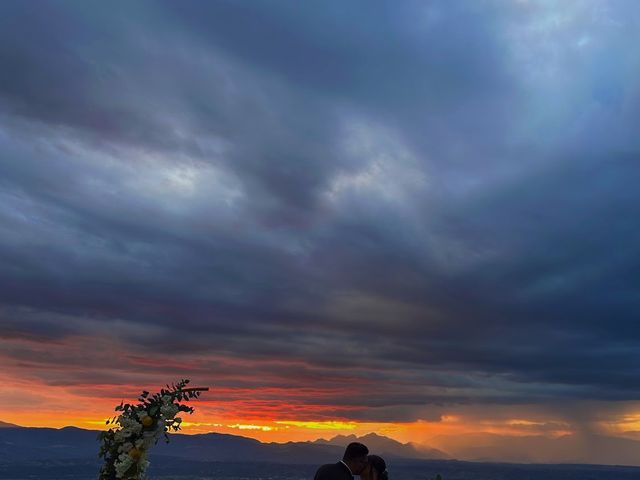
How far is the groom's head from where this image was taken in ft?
41.0

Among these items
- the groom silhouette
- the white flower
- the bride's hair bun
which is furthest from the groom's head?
the white flower

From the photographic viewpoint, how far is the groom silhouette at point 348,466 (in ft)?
39.8

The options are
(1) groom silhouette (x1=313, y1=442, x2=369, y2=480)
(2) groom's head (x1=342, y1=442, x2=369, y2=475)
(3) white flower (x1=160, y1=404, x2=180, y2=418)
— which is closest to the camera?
(1) groom silhouette (x1=313, y1=442, x2=369, y2=480)

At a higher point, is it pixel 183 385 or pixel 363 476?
pixel 183 385

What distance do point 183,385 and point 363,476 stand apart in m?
3.89

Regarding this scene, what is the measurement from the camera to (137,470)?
1277 centimetres

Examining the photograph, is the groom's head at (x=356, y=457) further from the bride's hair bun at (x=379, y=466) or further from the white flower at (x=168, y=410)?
the white flower at (x=168, y=410)

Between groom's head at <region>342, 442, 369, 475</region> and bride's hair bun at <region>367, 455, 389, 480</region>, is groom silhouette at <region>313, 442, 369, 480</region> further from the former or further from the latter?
bride's hair bun at <region>367, 455, 389, 480</region>

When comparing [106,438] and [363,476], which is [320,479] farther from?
[106,438]

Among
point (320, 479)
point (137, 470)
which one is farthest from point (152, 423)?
point (320, 479)

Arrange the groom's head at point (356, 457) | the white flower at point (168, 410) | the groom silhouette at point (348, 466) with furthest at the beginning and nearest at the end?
the white flower at point (168, 410) < the groom's head at point (356, 457) < the groom silhouette at point (348, 466)

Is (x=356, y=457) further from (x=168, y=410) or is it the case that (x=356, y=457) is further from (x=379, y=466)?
(x=168, y=410)

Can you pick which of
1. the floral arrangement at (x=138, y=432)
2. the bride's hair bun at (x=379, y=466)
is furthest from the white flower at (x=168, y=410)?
the bride's hair bun at (x=379, y=466)

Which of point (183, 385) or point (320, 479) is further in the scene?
point (183, 385)
